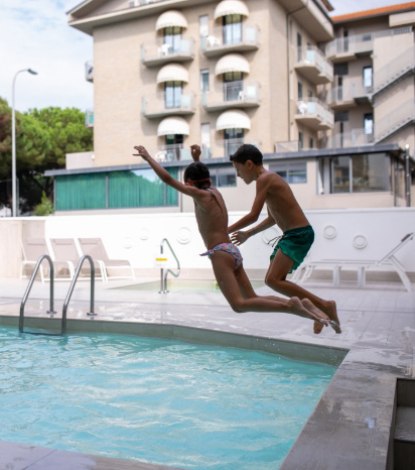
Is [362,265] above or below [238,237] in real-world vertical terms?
below

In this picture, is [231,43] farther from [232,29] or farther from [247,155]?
[247,155]

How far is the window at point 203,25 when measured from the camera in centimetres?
3903

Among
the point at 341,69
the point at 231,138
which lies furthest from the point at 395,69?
the point at 231,138

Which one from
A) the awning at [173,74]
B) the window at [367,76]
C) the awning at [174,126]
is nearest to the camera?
the awning at [174,126]

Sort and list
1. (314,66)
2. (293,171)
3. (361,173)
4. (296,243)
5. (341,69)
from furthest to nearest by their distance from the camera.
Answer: (341,69) → (314,66) → (293,171) → (361,173) → (296,243)

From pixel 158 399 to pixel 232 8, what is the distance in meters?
34.9

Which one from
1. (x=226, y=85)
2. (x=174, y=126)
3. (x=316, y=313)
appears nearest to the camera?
(x=316, y=313)

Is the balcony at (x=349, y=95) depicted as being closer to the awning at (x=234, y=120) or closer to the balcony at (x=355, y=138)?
the balcony at (x=355, y=138)

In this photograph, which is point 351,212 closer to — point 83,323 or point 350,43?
point 83,323

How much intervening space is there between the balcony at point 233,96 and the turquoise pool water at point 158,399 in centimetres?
3056

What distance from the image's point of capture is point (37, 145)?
55625 mm

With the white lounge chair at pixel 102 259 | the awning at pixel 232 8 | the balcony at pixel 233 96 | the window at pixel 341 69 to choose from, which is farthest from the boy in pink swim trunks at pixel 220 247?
the window at pixel 341 69

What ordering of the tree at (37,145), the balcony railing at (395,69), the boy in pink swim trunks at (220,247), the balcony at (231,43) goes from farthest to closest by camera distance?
1. the tree at (37,145)
2. the balcony railing at (395,69)
3. the balcony at (231,43)
4. the boy in pink swim trunks at (220,247)

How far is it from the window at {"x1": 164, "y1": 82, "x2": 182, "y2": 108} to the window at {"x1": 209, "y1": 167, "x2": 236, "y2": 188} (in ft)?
33.0
